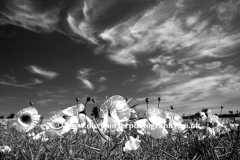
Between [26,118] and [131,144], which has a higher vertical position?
[26,118]

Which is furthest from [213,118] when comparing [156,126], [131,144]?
[156,126]

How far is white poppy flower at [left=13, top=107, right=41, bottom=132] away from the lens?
8.54ft

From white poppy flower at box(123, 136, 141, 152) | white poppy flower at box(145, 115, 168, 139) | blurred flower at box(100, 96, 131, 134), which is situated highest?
blurred flower at box(100, 96, 131, 134)

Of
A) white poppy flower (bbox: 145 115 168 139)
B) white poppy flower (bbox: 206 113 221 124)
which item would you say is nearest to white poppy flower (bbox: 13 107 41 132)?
white poppy flower (bbox: 145 115 168 139)

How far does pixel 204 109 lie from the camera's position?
5301 mm

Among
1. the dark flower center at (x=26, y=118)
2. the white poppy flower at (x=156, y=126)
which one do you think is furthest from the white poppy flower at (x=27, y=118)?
the white poppy flower at (x=156, y=126)

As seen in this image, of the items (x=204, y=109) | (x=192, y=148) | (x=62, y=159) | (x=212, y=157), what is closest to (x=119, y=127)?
(x=62, y=159)

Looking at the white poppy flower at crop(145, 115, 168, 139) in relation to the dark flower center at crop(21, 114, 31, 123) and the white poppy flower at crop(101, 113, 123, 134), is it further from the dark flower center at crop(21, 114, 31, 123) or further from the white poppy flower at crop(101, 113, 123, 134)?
the dark flower center at crop(21, 114, 31, 123)

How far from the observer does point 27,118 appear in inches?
106

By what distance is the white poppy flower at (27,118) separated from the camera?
8.54ft

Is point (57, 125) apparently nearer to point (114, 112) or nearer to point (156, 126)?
point (114, 112)

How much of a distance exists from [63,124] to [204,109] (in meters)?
4.17

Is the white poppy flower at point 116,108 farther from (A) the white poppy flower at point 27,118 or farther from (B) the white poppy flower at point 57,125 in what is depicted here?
(A) the white poppy flower at point 27,118

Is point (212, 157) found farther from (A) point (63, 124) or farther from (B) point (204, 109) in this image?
(B) point (204, 109)
